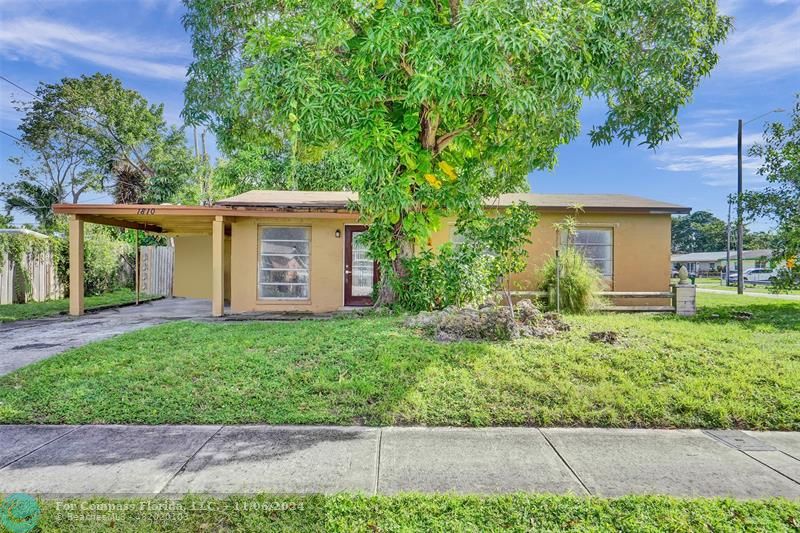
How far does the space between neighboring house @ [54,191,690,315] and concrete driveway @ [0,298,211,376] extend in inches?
42.3

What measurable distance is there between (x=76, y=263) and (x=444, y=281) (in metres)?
9.23

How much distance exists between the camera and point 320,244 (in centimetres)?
1154

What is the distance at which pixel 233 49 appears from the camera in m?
10.7

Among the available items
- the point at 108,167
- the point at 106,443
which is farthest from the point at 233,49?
the point at 108,167

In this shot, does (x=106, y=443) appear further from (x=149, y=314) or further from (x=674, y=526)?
(x=149, y=314)

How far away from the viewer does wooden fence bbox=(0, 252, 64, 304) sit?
44.5 feet

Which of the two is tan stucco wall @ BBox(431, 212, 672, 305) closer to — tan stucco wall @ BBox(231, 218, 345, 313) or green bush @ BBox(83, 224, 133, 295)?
tan stucco wall @ BBox(231, 218, 345, 313)

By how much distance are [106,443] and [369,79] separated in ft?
20.4

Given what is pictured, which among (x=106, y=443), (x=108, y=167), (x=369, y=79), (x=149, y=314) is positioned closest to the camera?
(x=106, y=443)

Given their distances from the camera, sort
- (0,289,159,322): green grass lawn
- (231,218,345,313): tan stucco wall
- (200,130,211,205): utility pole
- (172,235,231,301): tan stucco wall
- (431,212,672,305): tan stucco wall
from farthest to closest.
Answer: (200,130,211,205): utility pole
(172,235,231,301): tan stucco wall
(431,212,672,305): tan stucco wall
(231,218,345,313): tan stucco wall
(0,289,159,322): green grass lawn

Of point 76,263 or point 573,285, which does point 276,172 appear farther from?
point 573,285

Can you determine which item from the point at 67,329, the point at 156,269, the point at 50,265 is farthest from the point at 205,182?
the point at 67,329

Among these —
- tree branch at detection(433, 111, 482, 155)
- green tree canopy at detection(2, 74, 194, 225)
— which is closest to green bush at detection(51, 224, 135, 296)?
green tree canopy at detection(2, 74, 194, 225)

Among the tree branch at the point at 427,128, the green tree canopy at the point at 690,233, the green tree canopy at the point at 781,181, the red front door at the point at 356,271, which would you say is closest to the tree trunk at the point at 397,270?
the tree branch at the point at 427,128
